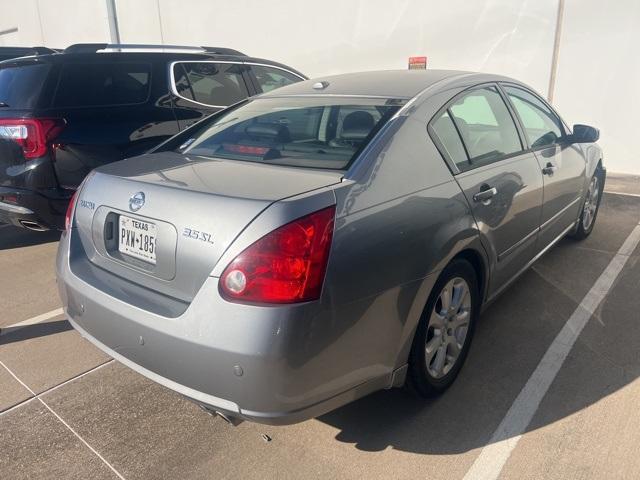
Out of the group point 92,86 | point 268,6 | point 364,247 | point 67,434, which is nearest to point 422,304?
point 364,247

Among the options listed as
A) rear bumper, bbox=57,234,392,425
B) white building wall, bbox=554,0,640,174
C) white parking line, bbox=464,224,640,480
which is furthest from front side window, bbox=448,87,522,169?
white building wall, bbox=554,0,640,174

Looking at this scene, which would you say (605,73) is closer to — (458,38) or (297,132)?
(458,38)

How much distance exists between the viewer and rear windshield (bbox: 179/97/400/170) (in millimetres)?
2520

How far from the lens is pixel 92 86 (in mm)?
4684

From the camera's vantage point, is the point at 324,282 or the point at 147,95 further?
the point at 147,95

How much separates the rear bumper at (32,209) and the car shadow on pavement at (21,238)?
887 millimetres

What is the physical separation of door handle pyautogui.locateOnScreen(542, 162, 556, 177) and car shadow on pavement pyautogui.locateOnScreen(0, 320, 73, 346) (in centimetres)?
324

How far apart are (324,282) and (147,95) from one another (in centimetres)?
377

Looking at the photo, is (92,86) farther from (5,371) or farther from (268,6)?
(268,6)

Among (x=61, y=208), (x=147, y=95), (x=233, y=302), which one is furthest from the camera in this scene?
(x=147, y=95)

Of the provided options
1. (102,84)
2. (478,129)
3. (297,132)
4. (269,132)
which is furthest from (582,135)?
(102,84)

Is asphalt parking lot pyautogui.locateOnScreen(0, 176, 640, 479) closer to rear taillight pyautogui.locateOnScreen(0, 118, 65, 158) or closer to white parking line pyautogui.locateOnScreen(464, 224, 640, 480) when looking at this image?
white parking line pyautogui.locateOnScreen(464, 224, 640, 480)

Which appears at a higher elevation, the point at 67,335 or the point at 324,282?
the point at 324,282

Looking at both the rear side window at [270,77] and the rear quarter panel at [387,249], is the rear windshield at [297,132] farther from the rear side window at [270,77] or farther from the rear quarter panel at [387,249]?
the rear side window at [270,77]
